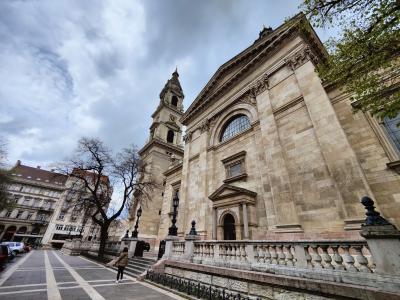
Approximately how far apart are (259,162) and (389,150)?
20.1ft

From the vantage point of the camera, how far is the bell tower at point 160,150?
25522mm

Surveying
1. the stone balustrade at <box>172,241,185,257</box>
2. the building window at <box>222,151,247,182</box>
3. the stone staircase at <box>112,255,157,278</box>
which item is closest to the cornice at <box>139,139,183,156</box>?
the building window at <box>222,151,247,182</box>

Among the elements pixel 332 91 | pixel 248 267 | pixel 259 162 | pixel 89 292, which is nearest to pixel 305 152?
pixel 259 162

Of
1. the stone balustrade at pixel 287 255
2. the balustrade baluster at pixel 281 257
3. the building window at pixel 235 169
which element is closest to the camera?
the stone balustrade at pixel 287 255

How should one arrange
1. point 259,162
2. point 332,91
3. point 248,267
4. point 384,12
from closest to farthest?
point 384,12 < point 248,267 < point 332,91 < point 259,162

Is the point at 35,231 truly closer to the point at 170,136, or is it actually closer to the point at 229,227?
the point at 170,136

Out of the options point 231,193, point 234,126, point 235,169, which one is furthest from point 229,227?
point 234,126

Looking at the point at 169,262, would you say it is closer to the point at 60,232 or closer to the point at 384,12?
the point at 384,12

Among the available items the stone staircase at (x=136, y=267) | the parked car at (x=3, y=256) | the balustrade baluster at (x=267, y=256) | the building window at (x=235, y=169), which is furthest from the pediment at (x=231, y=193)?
the parked car at (x=3, y=256)

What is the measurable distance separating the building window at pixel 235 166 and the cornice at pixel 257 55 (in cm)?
709

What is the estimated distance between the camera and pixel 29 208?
49.3 m

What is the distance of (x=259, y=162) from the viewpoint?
12.5m

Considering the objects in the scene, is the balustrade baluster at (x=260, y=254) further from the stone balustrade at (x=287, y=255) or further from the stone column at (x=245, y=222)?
the stone column at (x=245, y=222)

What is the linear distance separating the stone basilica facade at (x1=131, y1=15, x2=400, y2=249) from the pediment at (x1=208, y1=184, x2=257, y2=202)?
0.22 ft
